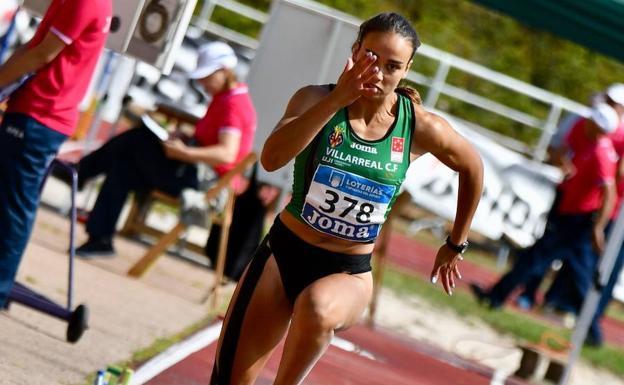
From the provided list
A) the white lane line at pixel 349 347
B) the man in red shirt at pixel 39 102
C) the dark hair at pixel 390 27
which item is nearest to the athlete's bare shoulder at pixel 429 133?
the dark hair at pixel 390 27

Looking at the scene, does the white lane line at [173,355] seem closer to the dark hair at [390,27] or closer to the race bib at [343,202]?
the race bib at [343,202]

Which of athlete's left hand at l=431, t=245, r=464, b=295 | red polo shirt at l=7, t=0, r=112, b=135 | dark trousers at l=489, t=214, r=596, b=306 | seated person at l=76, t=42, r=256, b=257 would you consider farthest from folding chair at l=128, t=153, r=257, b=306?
athlete's left hand at l=431, t=245, r=464, b=295

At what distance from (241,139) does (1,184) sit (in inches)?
155

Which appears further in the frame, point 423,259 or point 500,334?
point 423,259

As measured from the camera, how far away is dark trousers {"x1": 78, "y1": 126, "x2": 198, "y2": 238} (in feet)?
40.2

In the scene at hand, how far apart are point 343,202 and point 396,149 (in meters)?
0.29

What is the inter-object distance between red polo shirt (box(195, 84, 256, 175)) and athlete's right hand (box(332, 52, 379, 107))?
6.25 meters

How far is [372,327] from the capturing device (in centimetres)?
1319

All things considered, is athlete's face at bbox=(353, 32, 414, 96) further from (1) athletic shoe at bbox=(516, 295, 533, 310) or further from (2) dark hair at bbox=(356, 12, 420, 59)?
(1) athletic shoe at bbox=(516, 295, 533, 310)

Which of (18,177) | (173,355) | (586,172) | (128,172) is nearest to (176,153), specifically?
(128,172)

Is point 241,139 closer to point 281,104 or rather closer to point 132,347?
point 281,104

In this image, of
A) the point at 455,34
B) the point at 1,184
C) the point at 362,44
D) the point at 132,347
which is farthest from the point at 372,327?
the point at 455,34

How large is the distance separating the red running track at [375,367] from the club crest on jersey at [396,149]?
2.50 m

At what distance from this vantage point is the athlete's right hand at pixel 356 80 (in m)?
5.63
